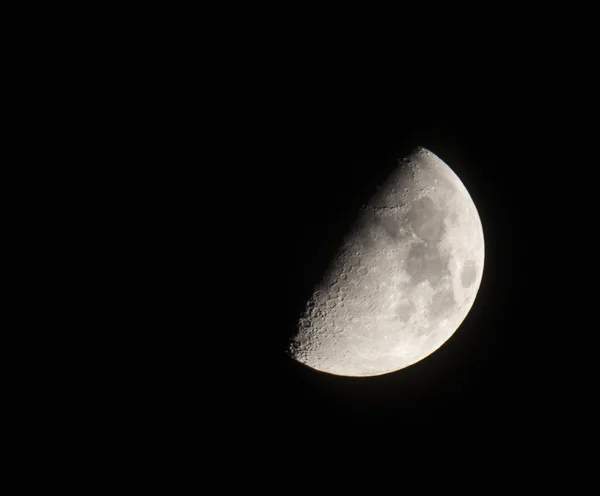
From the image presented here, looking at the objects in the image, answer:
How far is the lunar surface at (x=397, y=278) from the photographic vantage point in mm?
2443

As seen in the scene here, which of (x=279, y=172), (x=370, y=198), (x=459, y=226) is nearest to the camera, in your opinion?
(x=279, y=172)

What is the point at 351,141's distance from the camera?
7.96 ft

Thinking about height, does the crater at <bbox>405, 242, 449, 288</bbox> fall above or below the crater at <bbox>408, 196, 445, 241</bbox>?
below

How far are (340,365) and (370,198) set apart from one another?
3.55 feet

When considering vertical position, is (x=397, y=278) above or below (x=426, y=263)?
below

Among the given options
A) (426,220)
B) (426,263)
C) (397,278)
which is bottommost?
(397,278)

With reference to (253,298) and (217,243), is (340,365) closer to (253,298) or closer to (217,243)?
(253,298)

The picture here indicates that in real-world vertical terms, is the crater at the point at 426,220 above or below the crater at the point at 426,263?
above

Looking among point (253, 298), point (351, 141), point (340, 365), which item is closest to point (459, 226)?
point (351, 141)

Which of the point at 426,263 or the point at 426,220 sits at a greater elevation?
the point at 426,220

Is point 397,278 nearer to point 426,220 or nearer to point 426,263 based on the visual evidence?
point 426,263

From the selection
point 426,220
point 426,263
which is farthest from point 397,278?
point 426,220

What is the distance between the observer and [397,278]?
8.14 ft

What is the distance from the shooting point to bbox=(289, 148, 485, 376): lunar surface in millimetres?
2443
